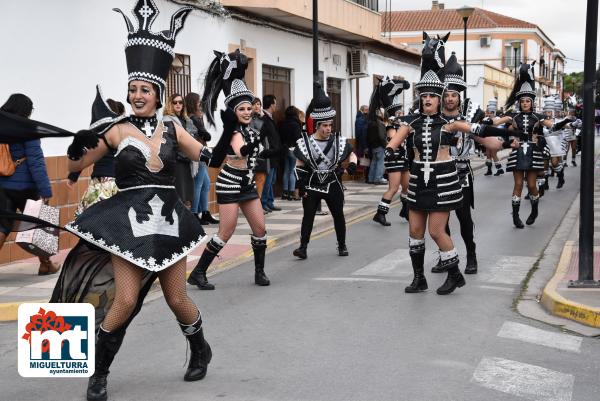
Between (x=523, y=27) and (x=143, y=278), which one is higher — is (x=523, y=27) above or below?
above

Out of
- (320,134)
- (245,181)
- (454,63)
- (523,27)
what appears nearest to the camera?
(245,181)

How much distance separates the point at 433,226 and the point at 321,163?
2612 mm

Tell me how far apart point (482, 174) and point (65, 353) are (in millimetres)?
22810

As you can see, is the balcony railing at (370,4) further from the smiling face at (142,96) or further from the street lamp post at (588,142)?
the smiling face at (142,96)

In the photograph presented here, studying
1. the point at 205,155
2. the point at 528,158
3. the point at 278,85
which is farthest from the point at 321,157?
the point at 278,85

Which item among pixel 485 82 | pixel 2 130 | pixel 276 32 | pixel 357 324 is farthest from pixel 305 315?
pixel 485 82

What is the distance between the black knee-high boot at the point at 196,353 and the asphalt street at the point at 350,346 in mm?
71

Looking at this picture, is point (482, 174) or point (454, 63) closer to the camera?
point (454, 63)

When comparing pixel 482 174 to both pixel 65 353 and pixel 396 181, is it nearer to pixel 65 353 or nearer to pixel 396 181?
pixel 396 181

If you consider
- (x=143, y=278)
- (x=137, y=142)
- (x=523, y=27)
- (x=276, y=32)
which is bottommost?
(x=143, y=278)

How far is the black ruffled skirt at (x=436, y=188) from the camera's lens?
25.7 ft

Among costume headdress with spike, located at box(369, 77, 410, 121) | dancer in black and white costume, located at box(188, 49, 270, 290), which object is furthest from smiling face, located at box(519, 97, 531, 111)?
dancer in black and white costume, located at box(188, 49, 270, 290)

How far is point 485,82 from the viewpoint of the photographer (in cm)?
4934

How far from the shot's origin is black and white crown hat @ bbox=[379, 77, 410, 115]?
13852 mm
